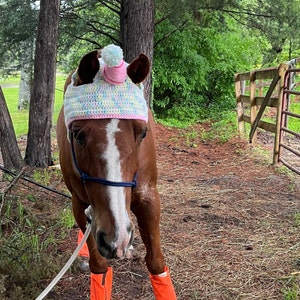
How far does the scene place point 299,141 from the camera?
7238 mm

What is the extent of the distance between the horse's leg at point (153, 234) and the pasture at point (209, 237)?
371mm

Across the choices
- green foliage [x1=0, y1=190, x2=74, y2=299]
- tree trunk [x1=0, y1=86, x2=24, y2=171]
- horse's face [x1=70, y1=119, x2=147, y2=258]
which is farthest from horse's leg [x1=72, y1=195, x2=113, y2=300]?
tree trunk [x1=0, y1=86, x2=24, y2=171]

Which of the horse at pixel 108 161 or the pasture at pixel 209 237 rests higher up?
the horse at pixel 108 161

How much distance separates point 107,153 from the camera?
1.67 meters

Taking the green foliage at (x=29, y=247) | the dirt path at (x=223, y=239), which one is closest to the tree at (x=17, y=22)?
the dirt path at (x=223, y=239)

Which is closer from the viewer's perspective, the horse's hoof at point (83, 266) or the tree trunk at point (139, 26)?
the horse's hoof at point (83, 266)

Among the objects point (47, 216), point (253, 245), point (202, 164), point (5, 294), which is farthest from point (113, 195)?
point (202, 164)

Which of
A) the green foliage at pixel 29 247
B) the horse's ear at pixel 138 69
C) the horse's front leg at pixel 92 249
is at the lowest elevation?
the green foliage at pixel 29 247

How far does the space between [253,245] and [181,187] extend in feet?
6.33

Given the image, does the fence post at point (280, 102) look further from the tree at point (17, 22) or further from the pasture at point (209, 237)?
the tree at point (17, 22)

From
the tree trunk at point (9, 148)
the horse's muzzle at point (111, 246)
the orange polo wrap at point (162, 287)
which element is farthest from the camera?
the tree trunk at point (9, 148)

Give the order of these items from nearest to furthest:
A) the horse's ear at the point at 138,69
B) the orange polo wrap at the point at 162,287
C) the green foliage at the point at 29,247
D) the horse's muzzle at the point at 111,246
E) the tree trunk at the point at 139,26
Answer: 1. the horse's muzzle at the point at 111,246
2. the horse's ear at the point at 138,69
3. the orange polo wrap at the point at 162,287
4. the green foliage at the point at 29,247
5. the tree trunk at the point at 139,26

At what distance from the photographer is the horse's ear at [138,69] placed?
1.90m

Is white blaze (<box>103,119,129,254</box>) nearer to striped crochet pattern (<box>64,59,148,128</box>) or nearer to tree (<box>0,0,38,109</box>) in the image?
striped crochet pattern (<box>64,59,148,128</box>)
